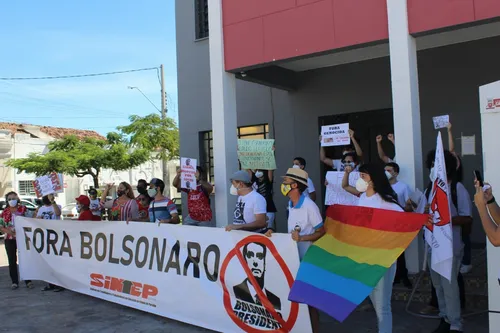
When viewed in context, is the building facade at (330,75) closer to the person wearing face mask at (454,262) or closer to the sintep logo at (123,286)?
the person wearing face mask at (454,262)

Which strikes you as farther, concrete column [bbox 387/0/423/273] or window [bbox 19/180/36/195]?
window [bbox 19/180/36/195]

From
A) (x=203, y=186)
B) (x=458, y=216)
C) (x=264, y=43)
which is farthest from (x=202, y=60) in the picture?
(x=458, y=216)

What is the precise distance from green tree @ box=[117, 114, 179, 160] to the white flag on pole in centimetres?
1957

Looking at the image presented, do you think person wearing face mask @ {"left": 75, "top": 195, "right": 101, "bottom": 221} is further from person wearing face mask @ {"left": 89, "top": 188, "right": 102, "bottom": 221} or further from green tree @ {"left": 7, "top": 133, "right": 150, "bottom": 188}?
green tree @ {"left": 7, "top": 133, "right": 150, "bottom": 188}

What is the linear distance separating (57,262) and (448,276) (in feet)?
19.9

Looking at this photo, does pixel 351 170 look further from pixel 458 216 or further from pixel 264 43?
pixel 264 43

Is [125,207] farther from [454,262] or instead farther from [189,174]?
[454,262]

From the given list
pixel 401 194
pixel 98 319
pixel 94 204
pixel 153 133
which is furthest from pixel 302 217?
pixel 153 133

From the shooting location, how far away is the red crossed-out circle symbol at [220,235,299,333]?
473 centimetres

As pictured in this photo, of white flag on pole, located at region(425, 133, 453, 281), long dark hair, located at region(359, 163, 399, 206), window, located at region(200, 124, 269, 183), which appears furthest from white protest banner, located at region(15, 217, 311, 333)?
window, located at region(200, 124, 269, 183)

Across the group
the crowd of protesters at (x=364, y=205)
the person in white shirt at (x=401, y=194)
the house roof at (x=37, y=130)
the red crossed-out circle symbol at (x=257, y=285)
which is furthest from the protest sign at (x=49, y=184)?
the house roof at (x=37, y=130)

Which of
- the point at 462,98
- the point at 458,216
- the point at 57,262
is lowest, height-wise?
the point at 57,262

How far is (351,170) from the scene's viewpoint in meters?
6.45

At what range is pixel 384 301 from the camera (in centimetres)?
422
